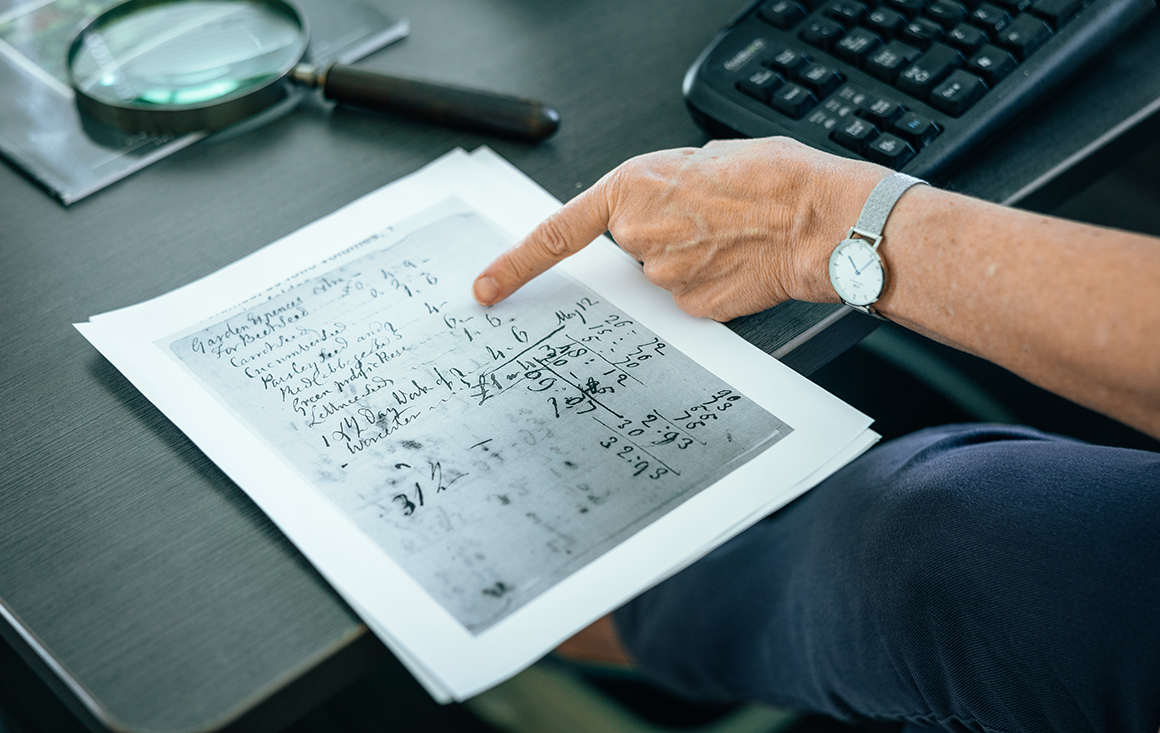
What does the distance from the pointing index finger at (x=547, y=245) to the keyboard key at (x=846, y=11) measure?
23cm

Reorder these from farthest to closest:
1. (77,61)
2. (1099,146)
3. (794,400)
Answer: (77,61) → (1099,146) → (794,400)

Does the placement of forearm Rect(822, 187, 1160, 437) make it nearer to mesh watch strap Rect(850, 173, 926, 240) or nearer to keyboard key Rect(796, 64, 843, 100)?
mesh watch strap Rect(850, 173, 926, 240)

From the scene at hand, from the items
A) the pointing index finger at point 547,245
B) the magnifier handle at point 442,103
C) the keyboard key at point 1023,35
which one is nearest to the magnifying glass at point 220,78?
the magnifier handle at point 442,103

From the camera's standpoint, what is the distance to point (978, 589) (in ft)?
1.80

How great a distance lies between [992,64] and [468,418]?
0.42 metres

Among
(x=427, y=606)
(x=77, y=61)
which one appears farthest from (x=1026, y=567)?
(x=77, y=61)

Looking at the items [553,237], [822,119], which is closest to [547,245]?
[553,237]

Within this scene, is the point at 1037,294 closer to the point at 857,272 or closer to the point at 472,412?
the point at 857,272

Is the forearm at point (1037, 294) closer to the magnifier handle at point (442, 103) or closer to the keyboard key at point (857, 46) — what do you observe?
the keyboard key at point (857, 46)

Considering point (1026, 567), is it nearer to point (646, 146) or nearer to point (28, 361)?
point (646, 146)

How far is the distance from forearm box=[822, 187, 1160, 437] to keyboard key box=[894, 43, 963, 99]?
124 millimetres

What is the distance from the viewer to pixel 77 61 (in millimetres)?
711

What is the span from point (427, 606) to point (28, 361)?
0.31 meters

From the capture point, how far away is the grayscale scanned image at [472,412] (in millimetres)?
443
